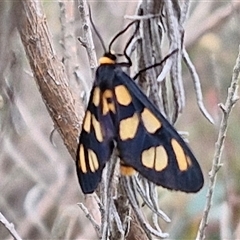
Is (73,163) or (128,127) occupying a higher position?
(128,127)

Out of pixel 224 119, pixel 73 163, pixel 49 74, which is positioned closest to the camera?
pixel 224 119

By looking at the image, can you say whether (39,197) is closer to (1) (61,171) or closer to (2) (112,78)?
(1) (61,171)

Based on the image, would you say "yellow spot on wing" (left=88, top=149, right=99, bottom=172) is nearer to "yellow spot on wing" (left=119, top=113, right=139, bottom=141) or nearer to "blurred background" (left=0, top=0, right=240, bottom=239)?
"yellow spot on wing" (left=119, top=113, right=139, bottom=141)

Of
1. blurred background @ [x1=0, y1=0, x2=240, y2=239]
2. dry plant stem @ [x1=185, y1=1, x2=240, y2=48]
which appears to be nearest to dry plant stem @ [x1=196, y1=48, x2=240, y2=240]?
blurred background @ [x1=0, y1=0, x2=240, y2=239]

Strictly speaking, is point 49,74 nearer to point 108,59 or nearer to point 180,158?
point 108,59

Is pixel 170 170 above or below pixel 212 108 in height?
above

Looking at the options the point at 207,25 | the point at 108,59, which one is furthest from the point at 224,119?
the point at 207,25

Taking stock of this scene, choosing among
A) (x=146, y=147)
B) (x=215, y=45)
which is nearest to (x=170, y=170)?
(x=146, y=147)
